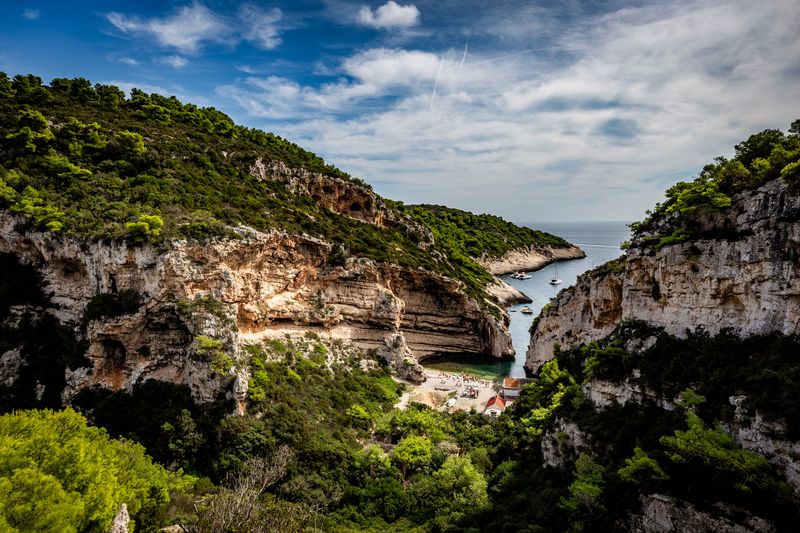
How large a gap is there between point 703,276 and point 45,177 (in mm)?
49950

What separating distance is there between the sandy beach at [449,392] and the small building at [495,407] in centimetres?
127

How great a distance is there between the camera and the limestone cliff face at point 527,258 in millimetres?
117869

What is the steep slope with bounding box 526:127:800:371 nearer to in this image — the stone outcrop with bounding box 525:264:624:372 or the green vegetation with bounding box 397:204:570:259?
the stone outcrop with bounding box 525:264:624:372

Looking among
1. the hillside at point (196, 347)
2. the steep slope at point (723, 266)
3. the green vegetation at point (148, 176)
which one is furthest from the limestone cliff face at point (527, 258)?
the steep slope at point (723, 266)

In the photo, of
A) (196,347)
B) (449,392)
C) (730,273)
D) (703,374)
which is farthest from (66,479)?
(449,392)

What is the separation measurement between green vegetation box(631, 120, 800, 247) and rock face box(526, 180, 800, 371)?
0.41 meters

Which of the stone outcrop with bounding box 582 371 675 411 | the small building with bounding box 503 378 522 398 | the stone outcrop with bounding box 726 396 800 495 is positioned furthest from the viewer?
the small building with bounding box 503 378 522 398

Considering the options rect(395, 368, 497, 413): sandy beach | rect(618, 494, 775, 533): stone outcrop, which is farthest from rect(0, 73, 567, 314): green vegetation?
rect(618, 494, 775, 533): stone outcrop

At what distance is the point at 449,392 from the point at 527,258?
9613 cm

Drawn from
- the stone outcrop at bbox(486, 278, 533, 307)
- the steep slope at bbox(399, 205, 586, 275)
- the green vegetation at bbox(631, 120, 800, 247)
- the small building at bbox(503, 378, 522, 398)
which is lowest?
the small building at bbox(503, 378, 522, 398)

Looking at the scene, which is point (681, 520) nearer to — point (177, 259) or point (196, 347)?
point (196, 347)

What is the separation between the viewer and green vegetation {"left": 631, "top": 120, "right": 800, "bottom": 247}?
19516 mm

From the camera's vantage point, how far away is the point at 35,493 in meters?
14.6

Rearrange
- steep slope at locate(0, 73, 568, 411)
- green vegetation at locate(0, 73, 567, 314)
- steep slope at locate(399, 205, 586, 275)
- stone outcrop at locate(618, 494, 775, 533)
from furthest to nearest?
1. steep slope at locate(399, 205, 586, 275)
2. green vegetation at locate(0, 73, 567, 314)
3. steep slope at locate(0, 73, 568, 411)
4. stone outcrop at locate(618, 494, 775, 533)
